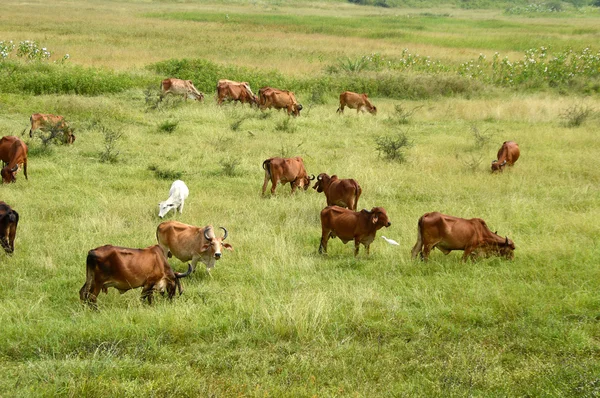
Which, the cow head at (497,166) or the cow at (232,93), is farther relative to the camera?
the cow at (232,93)

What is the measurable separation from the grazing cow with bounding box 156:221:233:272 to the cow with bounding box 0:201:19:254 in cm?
185

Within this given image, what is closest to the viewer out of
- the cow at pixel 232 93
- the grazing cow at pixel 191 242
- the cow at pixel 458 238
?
the grazing cow at pixel 191 242

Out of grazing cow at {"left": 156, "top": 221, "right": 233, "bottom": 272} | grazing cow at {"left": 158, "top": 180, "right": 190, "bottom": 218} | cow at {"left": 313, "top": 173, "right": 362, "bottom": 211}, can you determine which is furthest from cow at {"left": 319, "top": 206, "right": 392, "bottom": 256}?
grazing cow at {"left": 158, "top": 180, "right": 190, "bottom": 218}

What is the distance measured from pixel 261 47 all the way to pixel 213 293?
2979 cm

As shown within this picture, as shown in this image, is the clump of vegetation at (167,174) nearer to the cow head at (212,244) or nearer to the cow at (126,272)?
the cow head at (212,244)

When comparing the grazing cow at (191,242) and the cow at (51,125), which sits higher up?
the grazing cow at (191,242)

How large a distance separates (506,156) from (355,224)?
261 inches

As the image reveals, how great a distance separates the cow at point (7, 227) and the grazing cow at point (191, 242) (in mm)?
1852

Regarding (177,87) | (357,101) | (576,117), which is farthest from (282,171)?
(177,87)

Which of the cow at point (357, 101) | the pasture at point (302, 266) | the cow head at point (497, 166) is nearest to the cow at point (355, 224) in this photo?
the pasture at point (302, 266)

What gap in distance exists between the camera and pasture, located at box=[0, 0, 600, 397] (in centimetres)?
578

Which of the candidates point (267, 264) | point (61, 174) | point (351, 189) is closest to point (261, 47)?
point (61, 174)

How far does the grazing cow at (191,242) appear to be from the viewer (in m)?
7.99

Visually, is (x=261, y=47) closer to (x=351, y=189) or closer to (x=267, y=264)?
(x=351, y=189)
